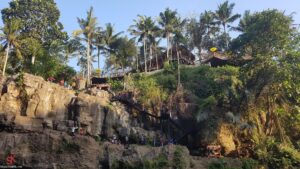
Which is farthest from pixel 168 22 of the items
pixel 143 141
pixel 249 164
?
pixel 249 164

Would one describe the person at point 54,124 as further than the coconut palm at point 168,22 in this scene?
No

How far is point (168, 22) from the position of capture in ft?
139

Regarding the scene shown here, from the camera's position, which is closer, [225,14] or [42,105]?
[42,105]

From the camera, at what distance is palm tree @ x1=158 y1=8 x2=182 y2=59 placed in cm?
4190

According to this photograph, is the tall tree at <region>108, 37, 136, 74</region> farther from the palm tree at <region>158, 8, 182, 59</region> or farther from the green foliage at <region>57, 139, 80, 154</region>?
the green foliage at <region>57, 139, 80, 154</region>

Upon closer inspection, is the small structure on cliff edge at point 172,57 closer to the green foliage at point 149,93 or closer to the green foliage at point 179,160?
the green foliage at point 149,93

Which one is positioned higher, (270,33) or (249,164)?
(270,33)

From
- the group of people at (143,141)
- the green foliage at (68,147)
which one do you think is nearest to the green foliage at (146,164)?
the green foliage at (68,147)

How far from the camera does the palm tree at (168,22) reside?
41897 mm

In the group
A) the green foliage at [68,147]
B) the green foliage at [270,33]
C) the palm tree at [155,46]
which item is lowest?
the green foliage at [68,147]

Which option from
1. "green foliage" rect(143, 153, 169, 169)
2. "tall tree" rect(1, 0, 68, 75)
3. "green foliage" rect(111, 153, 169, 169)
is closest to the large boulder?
"green foliage" rect(111, 153, 169, 169)

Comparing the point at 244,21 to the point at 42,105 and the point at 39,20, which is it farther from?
the point at 42,105

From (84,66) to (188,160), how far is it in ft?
94.2

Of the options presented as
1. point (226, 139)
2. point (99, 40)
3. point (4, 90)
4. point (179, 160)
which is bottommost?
point (179, 160)
